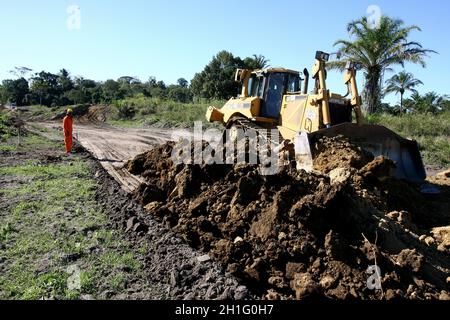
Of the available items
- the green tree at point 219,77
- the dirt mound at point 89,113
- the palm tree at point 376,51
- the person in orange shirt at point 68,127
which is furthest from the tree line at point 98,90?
the person in orange shirt at point 68,127

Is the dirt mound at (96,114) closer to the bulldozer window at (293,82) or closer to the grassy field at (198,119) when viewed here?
the grassy field at (198,119)

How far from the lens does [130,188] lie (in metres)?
9.23

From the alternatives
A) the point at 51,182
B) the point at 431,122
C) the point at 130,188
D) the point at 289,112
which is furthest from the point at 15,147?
the point at 431,122

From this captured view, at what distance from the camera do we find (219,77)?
4181 cm

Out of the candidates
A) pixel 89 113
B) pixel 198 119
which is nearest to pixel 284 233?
pixel 198 119

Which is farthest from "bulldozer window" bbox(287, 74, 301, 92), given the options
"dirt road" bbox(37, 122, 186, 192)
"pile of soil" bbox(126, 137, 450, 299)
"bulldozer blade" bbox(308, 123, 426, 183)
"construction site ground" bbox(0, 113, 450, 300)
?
"dirt road" bbox(37, 122, 186, 192)

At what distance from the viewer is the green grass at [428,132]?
15.6 meters

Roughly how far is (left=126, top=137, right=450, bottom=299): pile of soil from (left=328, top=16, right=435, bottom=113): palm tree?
16.1 m

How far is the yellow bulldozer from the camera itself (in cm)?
898

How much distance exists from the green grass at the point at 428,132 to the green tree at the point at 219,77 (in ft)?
69.2

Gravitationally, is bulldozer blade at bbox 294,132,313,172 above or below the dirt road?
above

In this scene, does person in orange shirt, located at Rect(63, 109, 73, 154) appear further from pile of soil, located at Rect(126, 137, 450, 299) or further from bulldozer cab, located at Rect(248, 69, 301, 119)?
pile of soil, located at Rect(126, 137, 450, 299)

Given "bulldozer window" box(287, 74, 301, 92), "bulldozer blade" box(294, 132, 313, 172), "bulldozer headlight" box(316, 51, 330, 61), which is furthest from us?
"bulldozer window" box(287, 74, 301, 92)
